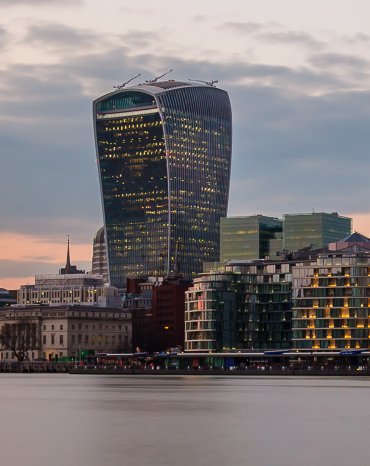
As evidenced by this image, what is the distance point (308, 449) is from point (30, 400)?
61108 mm

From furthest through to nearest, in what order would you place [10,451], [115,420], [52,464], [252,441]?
[115,420] < [252,441] < [10,451] < [52,464]

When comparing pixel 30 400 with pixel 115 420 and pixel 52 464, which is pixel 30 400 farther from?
pixel 52 464

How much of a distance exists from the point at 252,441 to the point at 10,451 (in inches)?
591

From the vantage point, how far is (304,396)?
13950cm

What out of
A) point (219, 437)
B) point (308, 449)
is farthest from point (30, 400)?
point (308, 449)

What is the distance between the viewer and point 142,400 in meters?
132

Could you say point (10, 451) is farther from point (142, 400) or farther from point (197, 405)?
point (142, 400)

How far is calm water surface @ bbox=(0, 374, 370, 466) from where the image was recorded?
2928 inches

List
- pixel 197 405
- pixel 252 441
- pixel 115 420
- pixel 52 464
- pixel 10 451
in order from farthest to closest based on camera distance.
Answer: pixel 197 405
pixel 115 420
pixel 252 441
pixel 10 451
pixel 52 464

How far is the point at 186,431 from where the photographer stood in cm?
8988

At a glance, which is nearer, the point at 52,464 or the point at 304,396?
the point at 52,464

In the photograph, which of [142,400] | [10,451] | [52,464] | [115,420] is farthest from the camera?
[142,400]

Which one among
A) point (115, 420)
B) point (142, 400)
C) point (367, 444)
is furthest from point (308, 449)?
point (142, 400)

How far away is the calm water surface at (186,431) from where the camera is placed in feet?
244
